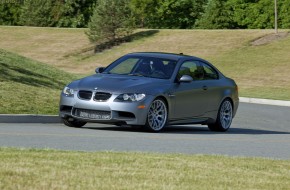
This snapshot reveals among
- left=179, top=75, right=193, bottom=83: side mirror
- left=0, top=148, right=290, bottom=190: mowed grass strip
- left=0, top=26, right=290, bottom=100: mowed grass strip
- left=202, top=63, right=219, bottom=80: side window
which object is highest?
left=0, top=148, right=290, bottom=190: mowed grass strip

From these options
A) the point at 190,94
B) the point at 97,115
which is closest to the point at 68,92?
the point at 97,115

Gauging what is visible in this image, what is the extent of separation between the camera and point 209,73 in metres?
19.8

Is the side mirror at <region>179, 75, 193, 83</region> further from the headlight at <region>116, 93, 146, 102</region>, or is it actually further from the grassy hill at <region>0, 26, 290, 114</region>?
the grassy hill at <region>0, 26, 290, 114</region>

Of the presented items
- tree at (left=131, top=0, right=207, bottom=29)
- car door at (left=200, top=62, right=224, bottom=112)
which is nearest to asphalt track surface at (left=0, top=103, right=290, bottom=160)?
car door at (left=200, top=62, right=224, bottom=112)

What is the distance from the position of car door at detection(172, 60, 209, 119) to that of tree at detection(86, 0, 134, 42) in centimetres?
5749

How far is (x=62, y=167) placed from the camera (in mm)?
10102

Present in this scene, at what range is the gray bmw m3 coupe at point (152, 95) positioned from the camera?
683 inches

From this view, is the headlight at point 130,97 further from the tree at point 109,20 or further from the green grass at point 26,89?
the tree at point 109,20

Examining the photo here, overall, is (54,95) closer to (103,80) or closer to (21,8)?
(103,80)

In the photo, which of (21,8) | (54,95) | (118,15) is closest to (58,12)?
(21,8)

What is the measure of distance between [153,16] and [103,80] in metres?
93.2

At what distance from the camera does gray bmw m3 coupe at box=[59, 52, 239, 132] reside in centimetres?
1736

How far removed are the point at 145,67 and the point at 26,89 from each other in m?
5.85

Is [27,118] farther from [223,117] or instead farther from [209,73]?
[223,117]
